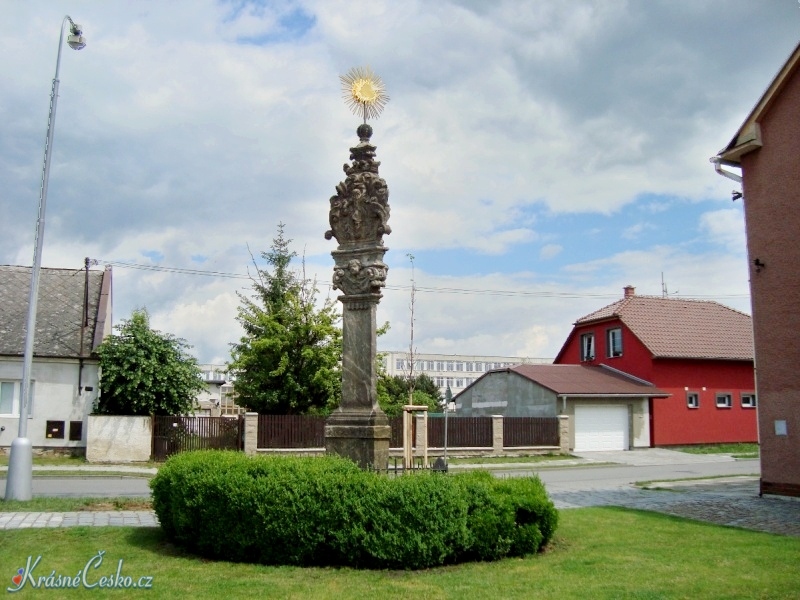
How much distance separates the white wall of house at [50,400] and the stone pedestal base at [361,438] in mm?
18407

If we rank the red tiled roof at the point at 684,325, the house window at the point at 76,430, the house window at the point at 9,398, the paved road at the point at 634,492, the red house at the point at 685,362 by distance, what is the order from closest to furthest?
the paved road at the point at 634,492, the house window at the point at 9,398, the house window at the point at 76,430, the red house at the point at 685,362, the red tiled roof at the point at 684,325

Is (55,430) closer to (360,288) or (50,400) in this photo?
(50,400)

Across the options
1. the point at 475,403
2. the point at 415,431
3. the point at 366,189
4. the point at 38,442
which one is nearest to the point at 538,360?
the point at 475,403

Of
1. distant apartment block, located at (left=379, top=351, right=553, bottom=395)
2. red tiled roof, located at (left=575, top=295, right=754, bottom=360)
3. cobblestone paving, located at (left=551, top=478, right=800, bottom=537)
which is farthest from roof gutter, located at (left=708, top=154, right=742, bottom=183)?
distant apartment block, located at (left=379, top=351, right=553, bottom=395)

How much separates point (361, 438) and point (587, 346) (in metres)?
31.9

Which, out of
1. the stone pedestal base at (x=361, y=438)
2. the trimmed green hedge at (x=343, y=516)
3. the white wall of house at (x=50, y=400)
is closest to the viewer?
the trimmed green hedge at (x=343, y=516)

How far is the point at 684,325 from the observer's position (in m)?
38.0

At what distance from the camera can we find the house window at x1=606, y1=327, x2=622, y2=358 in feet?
125

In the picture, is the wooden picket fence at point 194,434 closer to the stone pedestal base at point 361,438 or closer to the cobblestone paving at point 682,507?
the cobblestone paving at point 682,507

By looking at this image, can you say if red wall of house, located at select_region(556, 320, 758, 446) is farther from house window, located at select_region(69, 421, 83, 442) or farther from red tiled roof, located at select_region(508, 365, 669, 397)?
house window, located at select_region(69, 421, 83, 442)

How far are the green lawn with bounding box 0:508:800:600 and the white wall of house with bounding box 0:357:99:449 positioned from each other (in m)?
18.1

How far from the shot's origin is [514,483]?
30.4 ft

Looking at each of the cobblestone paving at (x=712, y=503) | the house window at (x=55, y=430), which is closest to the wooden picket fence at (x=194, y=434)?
the house window at (x=55, y=430)

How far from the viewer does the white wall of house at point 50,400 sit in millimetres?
25906
